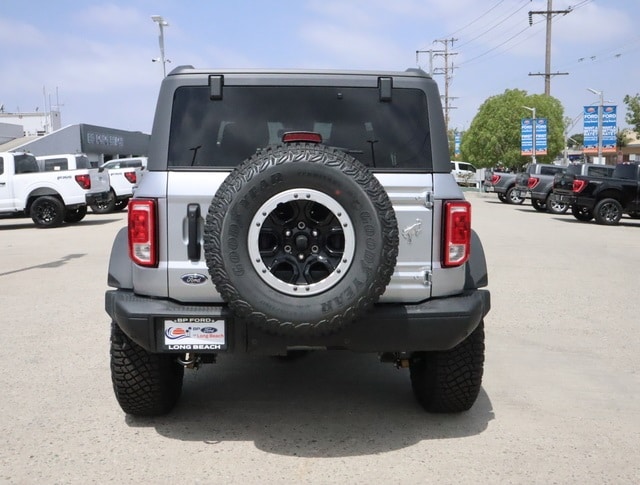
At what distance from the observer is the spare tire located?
3615 mm

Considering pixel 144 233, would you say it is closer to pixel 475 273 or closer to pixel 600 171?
pixel 475 273

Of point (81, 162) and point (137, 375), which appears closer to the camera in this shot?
point (137, 375)

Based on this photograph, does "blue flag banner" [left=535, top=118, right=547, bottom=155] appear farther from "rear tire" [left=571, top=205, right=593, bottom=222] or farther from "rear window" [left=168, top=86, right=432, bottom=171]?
"rear window" [left=168, top=86, right=432, bottom=171]

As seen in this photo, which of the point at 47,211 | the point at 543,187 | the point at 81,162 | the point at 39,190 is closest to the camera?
the point at 39,190

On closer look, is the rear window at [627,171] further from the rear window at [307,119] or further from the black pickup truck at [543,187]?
the rear window at [307,119]

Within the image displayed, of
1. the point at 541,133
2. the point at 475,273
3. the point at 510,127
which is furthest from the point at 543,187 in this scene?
the point at 510,127

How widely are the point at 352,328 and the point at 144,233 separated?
1238 millimetres

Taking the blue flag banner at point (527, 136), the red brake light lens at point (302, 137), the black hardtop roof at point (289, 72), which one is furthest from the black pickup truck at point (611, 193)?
the blue flag banner at point (527, 136)

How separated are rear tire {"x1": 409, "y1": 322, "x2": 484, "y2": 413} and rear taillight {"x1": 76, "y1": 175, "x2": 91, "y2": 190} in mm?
16802

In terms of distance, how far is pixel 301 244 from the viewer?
369 centimetres

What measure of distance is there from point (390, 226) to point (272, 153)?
703 mm

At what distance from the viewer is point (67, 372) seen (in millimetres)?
5680

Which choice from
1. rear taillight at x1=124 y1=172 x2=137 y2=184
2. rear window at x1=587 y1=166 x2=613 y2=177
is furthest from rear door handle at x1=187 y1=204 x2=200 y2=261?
rear taillight at x1=124 y1=172 x2=137 y2=184

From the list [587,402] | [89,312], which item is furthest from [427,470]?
[89,312]
